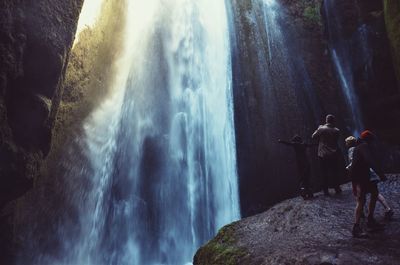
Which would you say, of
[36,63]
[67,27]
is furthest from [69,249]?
[67,27]

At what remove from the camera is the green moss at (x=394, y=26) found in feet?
44.6

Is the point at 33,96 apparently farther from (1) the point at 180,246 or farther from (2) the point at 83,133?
(1) the point at 180,246

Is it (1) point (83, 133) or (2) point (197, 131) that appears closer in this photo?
(1) point (83, 133)

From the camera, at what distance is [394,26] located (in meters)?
A: 13.9

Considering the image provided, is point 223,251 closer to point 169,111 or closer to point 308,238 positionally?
point 308,238

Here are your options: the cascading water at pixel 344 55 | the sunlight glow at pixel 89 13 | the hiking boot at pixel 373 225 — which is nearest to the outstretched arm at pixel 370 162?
the hiking boot at pixel 373 225

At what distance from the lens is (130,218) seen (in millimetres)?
14641

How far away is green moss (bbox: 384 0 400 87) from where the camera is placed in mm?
13594

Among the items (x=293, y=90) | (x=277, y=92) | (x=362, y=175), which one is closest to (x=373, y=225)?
(x=362, y=175)

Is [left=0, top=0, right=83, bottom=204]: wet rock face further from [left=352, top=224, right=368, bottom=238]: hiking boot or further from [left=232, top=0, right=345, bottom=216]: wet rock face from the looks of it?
[left=232, top=0, right=345, bottom=216]: wet rock face

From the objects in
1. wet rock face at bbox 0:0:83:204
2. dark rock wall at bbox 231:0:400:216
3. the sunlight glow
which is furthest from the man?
Answer: the sunlight glow

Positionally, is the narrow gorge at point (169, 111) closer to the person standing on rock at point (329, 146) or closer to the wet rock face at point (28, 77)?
the wet rock face at point (28, 77)

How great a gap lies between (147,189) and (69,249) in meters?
4.70

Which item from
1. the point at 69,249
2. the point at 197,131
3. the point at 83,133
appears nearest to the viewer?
the point at 69,249
